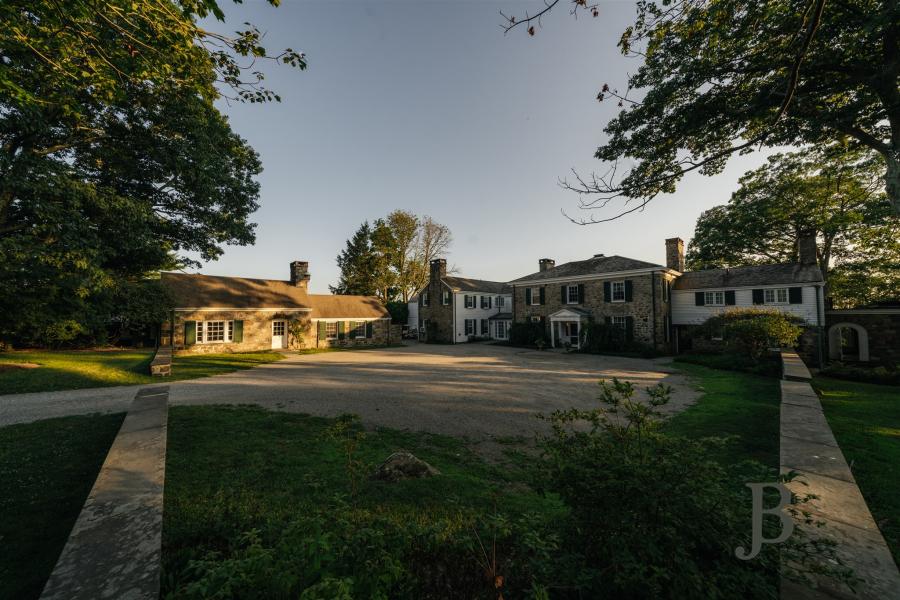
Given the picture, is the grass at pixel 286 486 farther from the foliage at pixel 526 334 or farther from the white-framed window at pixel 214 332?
the foliage at pixel 526 334

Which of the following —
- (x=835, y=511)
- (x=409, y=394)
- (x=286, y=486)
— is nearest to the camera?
(x=835, y=511)

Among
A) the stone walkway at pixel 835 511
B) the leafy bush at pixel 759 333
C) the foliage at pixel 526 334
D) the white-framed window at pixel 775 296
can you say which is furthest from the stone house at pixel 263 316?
the white-framed window at pixel 775 296

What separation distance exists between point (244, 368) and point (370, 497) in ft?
51.9

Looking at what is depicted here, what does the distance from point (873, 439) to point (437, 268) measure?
3068cm

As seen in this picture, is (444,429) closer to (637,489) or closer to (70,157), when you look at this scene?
(637,489)

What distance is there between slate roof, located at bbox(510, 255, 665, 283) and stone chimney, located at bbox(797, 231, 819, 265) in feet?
26.4

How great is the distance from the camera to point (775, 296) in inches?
829

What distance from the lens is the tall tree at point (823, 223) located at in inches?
887

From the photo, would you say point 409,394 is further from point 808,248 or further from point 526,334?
point 808,248

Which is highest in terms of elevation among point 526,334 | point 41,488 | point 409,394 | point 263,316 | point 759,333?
point 263,316

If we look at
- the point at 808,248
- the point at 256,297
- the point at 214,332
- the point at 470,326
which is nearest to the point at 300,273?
the point at 256,297

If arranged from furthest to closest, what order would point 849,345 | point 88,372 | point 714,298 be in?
point 849,345 → point 714,298 → point 88,372

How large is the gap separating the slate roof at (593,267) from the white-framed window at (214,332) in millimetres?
23529

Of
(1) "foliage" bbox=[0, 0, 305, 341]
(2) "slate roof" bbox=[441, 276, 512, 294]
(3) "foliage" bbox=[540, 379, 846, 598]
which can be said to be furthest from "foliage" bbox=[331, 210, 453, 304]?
(3) "foliage" bbox=[540, 379, 846, 598]
